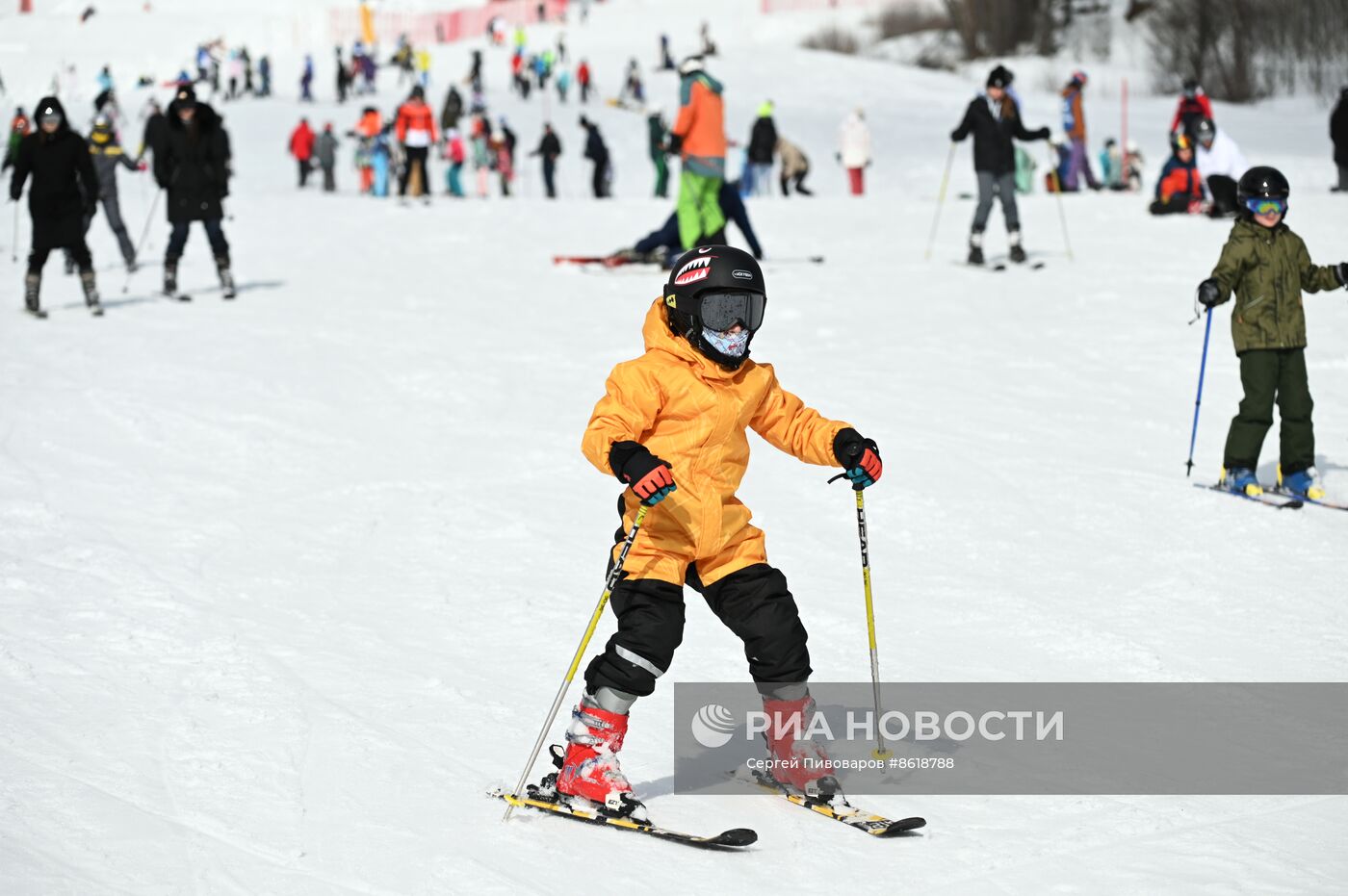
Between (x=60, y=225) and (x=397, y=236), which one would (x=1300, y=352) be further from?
(x=397, y=236)

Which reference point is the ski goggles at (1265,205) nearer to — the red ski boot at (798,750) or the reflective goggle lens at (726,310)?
the reflective goggle lens at (726,310)

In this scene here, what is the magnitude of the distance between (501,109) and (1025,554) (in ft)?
105

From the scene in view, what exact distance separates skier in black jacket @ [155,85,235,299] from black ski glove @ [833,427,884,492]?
9212 mm

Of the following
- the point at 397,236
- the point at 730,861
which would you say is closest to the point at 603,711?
the point at 730,861

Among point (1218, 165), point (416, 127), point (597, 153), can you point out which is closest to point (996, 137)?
point (1218, 165)

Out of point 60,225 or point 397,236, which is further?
point 397,236

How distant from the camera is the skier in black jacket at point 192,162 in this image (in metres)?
12.3

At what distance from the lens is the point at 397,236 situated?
55.6ft

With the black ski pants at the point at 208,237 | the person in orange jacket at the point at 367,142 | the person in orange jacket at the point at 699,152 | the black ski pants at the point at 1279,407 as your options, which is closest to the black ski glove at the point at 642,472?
the black ski pants at the point at 1279,407

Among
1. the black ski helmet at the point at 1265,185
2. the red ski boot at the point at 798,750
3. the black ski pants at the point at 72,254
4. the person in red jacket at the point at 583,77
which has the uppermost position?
the person in red jacket at the point at 583,77

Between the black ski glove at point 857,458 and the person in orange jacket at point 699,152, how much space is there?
8579 millimetres

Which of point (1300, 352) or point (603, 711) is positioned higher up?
point (1300, 352)

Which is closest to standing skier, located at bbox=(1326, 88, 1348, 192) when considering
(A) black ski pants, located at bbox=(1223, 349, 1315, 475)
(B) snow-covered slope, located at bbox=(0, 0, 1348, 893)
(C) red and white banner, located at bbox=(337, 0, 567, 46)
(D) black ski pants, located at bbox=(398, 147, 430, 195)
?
(B) snow-covered slope, located at bbox=(0, 0, 1348, 893)

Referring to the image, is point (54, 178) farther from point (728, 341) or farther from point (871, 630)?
point (871, 630)
